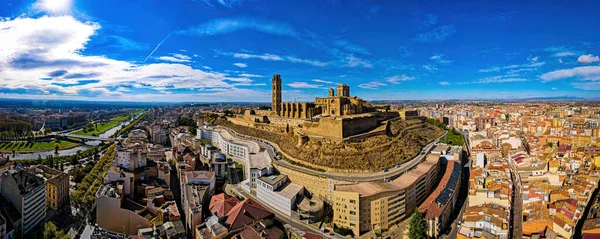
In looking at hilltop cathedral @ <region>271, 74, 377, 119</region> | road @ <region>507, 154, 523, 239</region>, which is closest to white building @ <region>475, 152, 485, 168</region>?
road @ <region>507, 154, 523, 239</region>

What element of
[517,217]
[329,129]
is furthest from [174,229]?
[517,217]

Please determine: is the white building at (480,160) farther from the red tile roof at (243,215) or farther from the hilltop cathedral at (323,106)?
the red tile roof at (243,215)

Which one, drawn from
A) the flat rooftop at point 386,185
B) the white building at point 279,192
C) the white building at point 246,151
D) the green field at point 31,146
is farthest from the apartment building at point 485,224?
the green field at point 31,146

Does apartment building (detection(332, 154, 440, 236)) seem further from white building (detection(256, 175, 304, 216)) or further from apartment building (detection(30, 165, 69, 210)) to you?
apartment building (detection(30, 165, 69, 210))

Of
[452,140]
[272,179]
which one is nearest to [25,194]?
[272,179]

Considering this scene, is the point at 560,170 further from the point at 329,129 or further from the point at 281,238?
the point at 281,238
